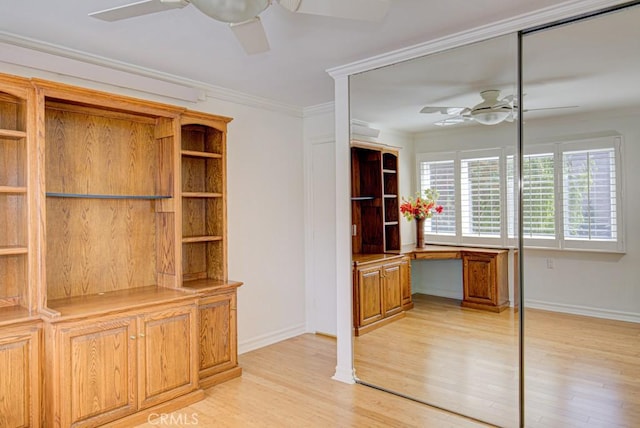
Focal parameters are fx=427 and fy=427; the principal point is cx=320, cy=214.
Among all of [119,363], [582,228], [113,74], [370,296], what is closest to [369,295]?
[370,296]

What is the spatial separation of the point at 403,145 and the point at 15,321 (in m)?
2.68

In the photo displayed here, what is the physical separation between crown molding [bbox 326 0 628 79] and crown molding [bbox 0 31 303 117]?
1141 millimetres

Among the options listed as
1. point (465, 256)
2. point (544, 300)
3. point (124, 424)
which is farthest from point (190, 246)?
point (544, 300)

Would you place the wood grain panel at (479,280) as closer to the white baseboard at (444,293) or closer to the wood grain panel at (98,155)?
A: the white baseboard at (444,293)

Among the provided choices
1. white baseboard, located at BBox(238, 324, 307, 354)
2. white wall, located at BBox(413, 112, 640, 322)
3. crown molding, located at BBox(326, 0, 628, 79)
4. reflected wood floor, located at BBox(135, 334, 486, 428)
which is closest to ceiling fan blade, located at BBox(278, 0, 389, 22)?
crown molding, located at BBox(326, 0, 628, 79)

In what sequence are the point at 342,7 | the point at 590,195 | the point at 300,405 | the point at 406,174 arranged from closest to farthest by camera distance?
1. the point at 342,7
2. the point at 590,195
3. the point at 300,405
4. the point at 406,174

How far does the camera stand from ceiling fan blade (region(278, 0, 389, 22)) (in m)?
1.88

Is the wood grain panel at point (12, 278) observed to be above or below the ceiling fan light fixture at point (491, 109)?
below

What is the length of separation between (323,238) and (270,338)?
1.18 meters

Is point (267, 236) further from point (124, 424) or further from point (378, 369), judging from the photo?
point (124, 424)

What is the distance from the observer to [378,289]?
3.37 metres

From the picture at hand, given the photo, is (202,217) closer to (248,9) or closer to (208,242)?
(208,242)

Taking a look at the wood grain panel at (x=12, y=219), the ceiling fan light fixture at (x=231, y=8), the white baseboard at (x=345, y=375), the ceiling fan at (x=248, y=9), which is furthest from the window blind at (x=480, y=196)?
the wood grain panel at (x=12, y=219)

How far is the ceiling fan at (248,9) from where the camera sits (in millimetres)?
1683
